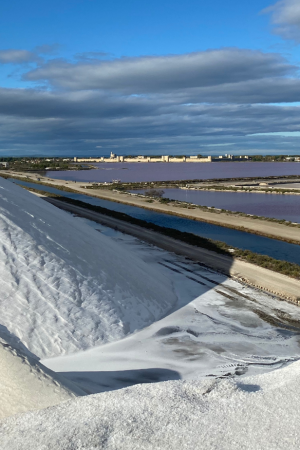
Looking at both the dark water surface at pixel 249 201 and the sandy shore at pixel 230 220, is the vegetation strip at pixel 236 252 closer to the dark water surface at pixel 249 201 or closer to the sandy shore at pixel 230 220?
the sandy shore at pixel 230 220

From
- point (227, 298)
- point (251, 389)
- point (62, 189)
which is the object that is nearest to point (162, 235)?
point (227, 298)

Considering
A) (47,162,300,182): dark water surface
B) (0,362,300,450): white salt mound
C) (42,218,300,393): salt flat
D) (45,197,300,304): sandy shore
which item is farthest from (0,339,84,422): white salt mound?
(47,162,300,182): dark water surface

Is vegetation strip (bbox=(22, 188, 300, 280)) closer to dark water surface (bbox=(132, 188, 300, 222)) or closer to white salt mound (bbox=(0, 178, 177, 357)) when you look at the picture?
white salt mound (bbox=(0, 178, 177, 357))

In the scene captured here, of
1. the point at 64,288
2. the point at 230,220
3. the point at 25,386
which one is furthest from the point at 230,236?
the point at 25,386

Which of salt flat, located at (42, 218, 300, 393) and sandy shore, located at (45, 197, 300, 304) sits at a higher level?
sandy shore, located at (45, 197, 300, 304)

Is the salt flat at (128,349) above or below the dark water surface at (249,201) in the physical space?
below

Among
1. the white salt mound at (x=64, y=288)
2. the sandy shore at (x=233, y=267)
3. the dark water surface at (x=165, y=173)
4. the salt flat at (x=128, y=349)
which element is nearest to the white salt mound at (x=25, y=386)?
the salt flat at (x=128, y=349)

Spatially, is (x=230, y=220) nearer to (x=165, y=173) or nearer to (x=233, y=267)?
(x=233, y=267)
